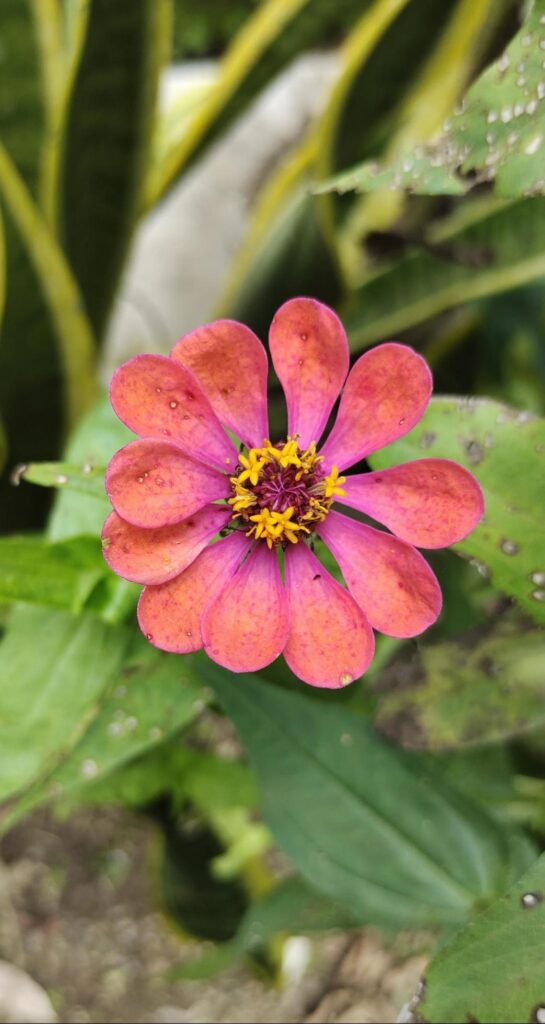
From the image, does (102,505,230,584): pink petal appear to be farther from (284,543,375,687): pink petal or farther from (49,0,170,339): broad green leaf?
(49,0,170,339): broad green leaf

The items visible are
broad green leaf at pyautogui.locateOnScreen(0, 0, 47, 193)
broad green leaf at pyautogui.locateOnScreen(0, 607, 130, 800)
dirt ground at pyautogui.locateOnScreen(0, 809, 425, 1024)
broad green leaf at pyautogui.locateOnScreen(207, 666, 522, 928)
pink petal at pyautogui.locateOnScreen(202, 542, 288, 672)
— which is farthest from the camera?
dirt ground at pyautogui.locateOnScreen(0, 809, 425, 1024)

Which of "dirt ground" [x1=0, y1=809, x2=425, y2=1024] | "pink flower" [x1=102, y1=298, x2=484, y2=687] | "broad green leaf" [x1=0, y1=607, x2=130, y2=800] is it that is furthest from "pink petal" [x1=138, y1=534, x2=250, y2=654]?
"dirt ground" [x1=0, y1=809, x2=425, y2=1024]

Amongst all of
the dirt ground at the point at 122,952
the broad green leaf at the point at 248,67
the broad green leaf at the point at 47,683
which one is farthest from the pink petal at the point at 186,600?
the dirt ground at the point at 122,952

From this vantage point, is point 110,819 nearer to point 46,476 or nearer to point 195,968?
point 195,968

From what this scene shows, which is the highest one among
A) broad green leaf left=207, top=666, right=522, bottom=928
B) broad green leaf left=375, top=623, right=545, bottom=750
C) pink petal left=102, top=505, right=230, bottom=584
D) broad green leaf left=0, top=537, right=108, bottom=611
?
pink petal left=102, top=505, right=230, bottom=584

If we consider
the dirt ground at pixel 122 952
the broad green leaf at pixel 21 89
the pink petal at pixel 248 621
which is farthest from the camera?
the dirt ground at pixel 122 952

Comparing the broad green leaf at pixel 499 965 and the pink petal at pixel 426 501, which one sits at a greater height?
the pink petal at pixel 426 501

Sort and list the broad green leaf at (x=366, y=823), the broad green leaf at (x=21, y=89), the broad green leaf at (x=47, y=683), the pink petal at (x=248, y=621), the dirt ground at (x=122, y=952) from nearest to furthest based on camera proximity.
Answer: the pink petal at (x=248, y=621)
the broad green leaf at (x=47, y=683)
the broad green leaf at (x=366, y=823)
the broad green leaf at (x=21, y=89)
the dirt ground at (x=122, y=952)

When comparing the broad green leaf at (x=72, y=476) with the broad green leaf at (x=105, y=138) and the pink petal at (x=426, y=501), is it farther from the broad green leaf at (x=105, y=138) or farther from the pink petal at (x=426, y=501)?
the broad green leaf at (x=105, y=138)
